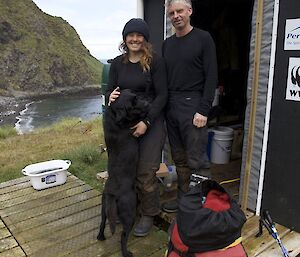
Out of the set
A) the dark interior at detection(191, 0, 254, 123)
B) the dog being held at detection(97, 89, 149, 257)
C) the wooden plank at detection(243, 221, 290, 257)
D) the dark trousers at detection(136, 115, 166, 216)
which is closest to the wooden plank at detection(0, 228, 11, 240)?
the dog being held at detection(97, 89, 149, 257)

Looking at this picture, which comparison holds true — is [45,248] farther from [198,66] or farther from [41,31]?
[41,31]

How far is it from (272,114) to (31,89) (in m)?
56.8

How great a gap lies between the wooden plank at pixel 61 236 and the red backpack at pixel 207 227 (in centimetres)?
143

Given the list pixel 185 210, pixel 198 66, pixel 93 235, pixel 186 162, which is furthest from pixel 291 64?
pixel 93 235

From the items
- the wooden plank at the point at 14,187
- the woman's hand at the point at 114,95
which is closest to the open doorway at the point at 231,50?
the woman's hand at the point at 114,95

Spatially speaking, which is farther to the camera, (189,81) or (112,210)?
(189,81)

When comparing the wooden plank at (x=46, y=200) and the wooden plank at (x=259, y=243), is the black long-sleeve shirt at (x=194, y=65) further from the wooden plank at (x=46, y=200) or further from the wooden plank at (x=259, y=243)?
the wooden plank at (x=46, y=200)

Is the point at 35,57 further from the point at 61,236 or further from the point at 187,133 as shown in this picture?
the point at 187,133

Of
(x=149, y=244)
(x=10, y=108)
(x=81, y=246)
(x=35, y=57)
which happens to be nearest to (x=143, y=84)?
(x=149, y=244)

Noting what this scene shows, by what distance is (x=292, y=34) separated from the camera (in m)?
2.62

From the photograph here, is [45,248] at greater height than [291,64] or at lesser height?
lesser

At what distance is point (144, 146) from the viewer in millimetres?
2789

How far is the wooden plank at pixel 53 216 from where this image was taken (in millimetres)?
3227

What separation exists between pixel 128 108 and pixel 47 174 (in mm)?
1936
